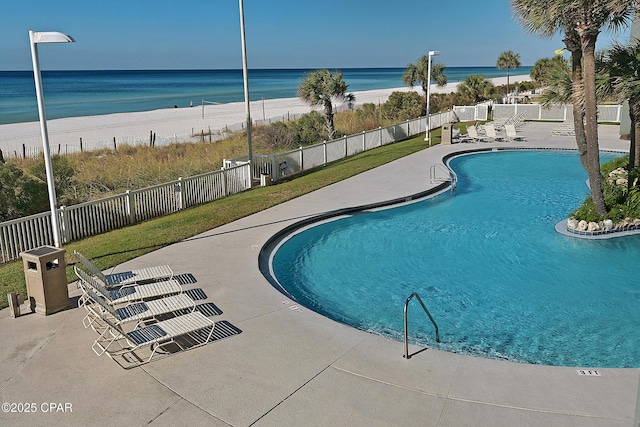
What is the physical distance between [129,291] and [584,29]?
34.4 ft

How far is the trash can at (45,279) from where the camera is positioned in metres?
7.72

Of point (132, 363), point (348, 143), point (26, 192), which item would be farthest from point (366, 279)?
point (348, 143)

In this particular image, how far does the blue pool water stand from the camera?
7.68 meters

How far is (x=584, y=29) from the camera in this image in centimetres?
1125

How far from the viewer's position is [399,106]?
1474 inches

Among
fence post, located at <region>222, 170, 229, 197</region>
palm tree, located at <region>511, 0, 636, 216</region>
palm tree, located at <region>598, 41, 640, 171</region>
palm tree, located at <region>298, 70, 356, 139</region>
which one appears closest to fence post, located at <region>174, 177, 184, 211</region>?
fence post, located at <region>222, 170, 229, 197</region>

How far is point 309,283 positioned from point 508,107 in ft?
92.1

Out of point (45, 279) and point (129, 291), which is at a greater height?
point (45, 279)

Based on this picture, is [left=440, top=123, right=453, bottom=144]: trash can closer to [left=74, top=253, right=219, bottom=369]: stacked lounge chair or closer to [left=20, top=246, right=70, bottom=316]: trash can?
[left=74, top=253, right=219, bottom=369]: stacked lounge chair

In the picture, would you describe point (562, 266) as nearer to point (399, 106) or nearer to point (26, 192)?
point (26, 192)

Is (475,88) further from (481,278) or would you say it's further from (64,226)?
(64,226)

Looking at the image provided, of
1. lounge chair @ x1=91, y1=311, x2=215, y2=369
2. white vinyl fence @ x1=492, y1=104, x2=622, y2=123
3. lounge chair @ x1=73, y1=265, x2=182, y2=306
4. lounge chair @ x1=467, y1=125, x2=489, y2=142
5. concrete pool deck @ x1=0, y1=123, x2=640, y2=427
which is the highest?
white vinyl fence @ x1=492, y1=104, x2=622, y2=123

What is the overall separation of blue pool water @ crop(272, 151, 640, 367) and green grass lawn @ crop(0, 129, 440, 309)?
2.39m

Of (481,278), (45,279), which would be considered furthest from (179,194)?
(481,278)
